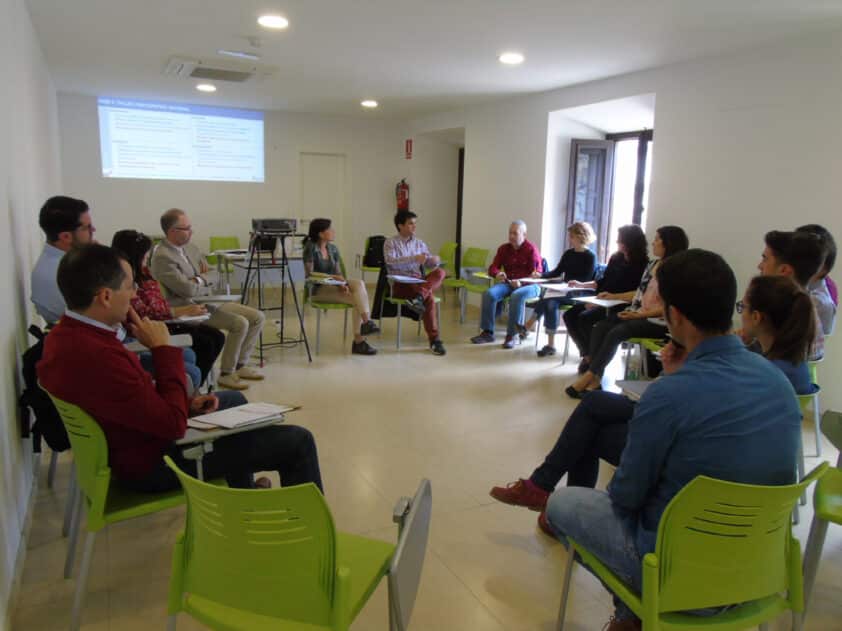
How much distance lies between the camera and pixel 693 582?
4.65 ft

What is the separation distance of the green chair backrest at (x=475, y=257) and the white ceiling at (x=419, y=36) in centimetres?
182

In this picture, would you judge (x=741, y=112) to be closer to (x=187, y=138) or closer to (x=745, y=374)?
(x=745, y=374)

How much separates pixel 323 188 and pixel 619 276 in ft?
18.3

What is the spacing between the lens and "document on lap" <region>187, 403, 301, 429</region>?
73.1 inches

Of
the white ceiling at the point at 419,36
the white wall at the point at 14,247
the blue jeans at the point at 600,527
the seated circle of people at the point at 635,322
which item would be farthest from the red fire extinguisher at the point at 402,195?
the blue jeans at the point at 600,527

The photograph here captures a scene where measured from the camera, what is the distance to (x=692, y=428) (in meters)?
1.43

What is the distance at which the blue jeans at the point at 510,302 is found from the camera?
590 centimetres

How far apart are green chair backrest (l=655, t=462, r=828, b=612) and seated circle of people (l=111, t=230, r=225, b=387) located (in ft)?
8.59

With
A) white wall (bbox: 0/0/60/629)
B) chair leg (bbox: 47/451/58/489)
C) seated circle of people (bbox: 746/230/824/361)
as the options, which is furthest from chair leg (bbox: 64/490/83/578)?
seated circle of people (bbox: 746/230/824/361)

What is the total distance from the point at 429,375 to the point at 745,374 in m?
3.55

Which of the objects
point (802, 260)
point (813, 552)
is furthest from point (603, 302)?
point (813, 552)

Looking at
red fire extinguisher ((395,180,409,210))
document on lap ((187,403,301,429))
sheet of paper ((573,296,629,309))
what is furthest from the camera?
red fire extinguisher ((395,180,409,210))

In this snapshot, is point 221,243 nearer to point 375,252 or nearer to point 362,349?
point 375,252

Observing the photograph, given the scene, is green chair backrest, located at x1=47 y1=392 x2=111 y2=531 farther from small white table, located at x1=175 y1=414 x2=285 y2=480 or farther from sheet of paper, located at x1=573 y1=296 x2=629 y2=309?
sheet of paper, located at x1=573 y1=296 x2=629 y2=309
